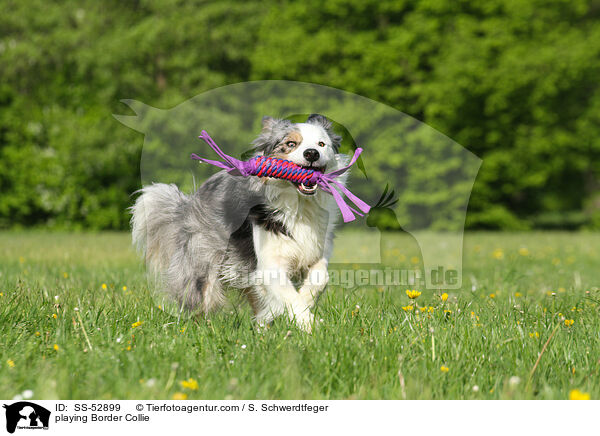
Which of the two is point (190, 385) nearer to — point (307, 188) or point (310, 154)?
point (307, 188)

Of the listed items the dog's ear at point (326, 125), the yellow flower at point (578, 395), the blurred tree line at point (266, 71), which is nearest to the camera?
the yellow flower at point (578, 395)

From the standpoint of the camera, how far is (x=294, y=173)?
354cm

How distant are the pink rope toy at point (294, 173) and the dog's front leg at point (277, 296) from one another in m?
0.57

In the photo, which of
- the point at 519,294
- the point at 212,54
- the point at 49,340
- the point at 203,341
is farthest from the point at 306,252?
the point at 212,54

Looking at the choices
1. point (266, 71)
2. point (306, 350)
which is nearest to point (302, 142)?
point (306, 350)

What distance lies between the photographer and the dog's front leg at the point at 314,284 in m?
3.69

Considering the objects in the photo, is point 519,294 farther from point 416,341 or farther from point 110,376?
point 110,376
